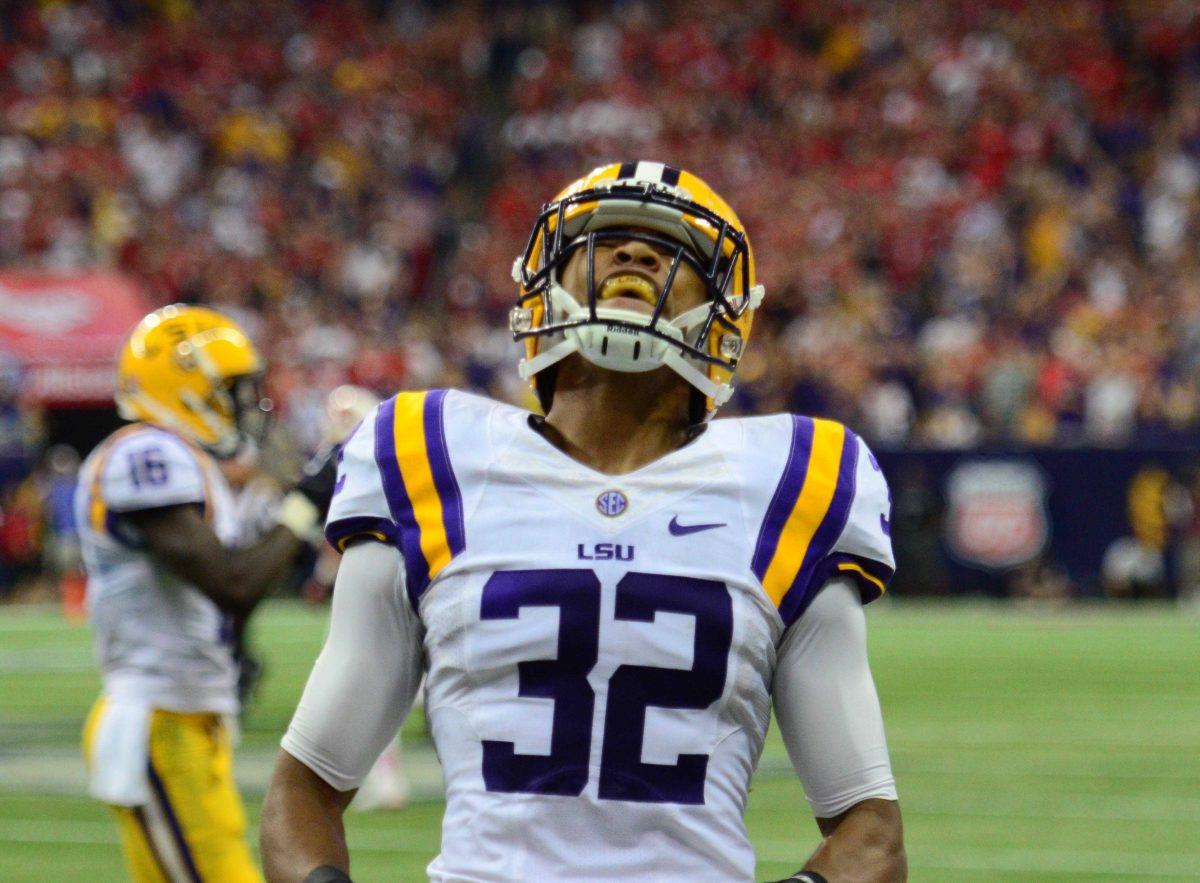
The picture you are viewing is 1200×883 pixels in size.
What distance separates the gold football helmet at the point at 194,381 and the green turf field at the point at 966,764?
5.65ft

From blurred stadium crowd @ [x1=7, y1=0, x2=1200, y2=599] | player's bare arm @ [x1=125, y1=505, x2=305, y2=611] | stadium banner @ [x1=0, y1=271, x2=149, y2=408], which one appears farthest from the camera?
stadium banner @ [x1=0, y1=271, x2=149, y2=408]

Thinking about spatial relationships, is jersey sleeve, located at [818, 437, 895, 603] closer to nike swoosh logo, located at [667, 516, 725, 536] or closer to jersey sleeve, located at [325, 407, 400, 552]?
nike swoosh logo, located at [667, 516, 725, 536]

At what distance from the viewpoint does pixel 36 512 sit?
16969mm

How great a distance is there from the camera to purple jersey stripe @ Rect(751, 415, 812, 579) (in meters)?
1.94

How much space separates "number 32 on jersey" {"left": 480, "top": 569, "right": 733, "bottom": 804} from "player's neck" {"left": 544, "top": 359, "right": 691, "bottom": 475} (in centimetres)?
16

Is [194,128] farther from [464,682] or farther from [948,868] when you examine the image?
[464,682]

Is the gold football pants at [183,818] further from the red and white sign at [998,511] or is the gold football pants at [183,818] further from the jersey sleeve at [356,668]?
the red and white sign at [998,511]

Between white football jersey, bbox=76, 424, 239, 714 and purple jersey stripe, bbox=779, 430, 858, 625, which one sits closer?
purple jersey stripe, bbox=779, 430, 858, 625

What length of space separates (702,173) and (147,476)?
1483 centimetres

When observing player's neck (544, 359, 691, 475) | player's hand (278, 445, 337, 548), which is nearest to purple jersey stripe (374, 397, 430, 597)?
player's neck (544, 359, 691, 475)

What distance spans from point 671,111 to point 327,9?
16.0 ft

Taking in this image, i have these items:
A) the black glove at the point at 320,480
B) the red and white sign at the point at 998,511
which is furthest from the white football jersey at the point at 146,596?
the red and white sign at the point at 998,511

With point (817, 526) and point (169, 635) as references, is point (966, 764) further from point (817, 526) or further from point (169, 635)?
point (817, 526)

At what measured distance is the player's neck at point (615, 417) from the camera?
6.64 ft
